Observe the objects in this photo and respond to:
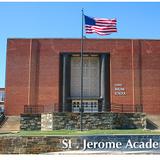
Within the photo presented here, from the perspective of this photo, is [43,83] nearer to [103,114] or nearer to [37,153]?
[103,114]

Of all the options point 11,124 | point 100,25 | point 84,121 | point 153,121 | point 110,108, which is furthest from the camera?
point 110,108

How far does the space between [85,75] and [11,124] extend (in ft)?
34.5

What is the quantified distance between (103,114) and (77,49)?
1149cm

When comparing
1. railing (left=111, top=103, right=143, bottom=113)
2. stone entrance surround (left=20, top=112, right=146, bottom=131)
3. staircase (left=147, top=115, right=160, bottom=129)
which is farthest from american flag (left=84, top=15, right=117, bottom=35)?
railing (left=111, top=103, right=143, bottom=113)

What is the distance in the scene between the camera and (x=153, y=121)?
4084 cm

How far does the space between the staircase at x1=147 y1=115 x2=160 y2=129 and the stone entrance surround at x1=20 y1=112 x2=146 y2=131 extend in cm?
127

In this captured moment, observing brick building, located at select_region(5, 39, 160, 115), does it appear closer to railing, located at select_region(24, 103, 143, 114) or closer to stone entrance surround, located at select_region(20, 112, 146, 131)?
railing, located at select_region(24, 103, 143, 114)

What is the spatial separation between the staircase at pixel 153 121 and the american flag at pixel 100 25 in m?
11.4

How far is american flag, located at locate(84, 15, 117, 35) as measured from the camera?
3109cm

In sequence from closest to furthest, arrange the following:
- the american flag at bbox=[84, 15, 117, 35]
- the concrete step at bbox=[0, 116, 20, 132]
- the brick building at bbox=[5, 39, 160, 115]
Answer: the american flag at bbox=[84, 15, 117, 35]
the concrete step at bbox=[0, 116, 20, 132]
the brick building at bbox=[5, 39, 160, 115]

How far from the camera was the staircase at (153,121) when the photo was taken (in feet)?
126

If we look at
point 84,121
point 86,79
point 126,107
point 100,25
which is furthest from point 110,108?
point 100,25

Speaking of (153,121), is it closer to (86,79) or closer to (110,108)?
(110,108)

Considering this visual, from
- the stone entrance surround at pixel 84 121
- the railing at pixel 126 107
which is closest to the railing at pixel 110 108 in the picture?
the railing at pixel 126 107
